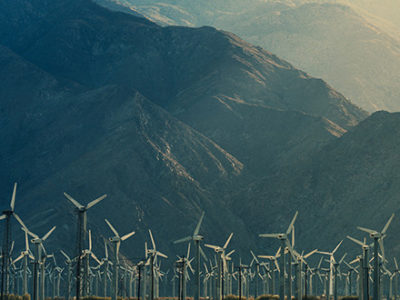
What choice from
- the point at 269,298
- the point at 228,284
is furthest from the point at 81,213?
the point at 228,284

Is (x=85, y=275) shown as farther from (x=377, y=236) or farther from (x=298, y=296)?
(x=377, y=236)

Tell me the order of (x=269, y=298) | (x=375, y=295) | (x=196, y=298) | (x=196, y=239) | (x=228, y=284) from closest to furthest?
(x=375, y=295) < (x=196, y=298) < (x=196, y=239) < (x=269, y=298) < (x=228, y=284)

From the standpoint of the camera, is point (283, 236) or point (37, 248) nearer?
point (283, 236)

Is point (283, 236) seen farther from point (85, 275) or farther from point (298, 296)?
point (85, 275)

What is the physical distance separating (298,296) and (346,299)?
2645 cm

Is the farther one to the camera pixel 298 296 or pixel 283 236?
pixel 298 296

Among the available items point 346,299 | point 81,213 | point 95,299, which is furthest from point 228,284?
point 81,213

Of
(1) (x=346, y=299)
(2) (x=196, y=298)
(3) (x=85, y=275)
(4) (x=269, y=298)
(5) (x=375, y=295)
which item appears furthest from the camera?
(1) (x=346, y=299)

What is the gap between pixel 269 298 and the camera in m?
124

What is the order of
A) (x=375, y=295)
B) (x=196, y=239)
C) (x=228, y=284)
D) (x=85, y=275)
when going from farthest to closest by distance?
(x=228, y=284) → (x=85, y=275) → (x=196, y=239) → (x=375, y=295)

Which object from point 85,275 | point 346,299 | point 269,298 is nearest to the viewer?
point 85,275

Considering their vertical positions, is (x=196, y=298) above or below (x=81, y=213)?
below

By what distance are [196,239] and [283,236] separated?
10712 millimetres

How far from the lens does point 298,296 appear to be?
10875cm
